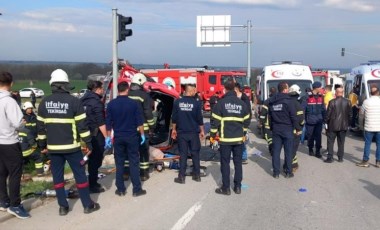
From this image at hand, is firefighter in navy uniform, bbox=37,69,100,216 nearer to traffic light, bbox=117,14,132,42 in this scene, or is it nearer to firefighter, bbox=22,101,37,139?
firefighter, bbox=22,101,37,139

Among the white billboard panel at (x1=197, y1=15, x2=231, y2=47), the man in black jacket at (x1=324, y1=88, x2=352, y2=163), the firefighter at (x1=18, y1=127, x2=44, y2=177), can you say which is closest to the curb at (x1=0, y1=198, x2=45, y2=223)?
the firefighter at (x1=18, y1=127, x2=44, y2=177)

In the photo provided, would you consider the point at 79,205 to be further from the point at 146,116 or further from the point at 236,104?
the point at 236,104

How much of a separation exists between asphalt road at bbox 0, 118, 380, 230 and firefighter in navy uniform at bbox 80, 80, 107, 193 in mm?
388

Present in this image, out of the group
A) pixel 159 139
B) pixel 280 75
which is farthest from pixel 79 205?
pixel 280 75

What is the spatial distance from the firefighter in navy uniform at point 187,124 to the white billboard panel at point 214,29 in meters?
22.1

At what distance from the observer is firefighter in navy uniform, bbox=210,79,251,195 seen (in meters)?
8.15

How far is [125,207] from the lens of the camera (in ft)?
23.9

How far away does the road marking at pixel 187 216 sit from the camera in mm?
6305

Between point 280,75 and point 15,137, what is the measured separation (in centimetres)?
1205

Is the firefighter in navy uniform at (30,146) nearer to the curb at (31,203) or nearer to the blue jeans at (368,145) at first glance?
the curb at (31,203)

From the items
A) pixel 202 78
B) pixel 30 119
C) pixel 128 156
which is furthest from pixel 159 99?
pixel 202 78

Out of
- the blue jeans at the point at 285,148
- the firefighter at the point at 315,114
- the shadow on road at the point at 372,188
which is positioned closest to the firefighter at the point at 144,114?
the blue jeans at the point at 285,148

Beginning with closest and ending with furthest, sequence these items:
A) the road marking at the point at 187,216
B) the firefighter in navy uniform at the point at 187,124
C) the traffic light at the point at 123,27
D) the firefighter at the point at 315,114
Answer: the road marking at the point at 187,216
the firefighter in navy uniform at the point at 187,124
the traffic light at the point at 123,27
the firefighter at the point at 315,114

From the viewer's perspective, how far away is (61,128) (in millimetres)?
6582
